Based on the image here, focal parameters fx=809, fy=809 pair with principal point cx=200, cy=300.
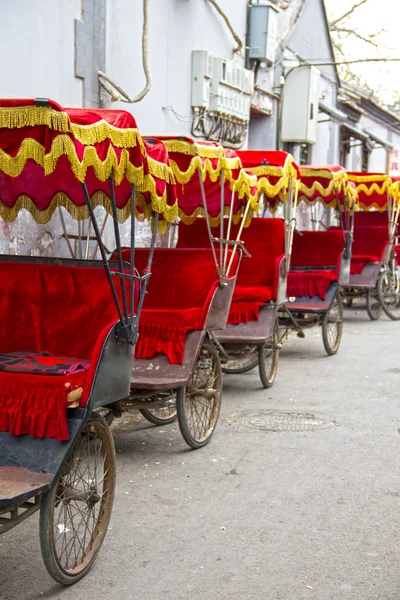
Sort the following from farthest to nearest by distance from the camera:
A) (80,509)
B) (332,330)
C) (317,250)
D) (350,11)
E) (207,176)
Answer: (350,11), (317,250), (332,330), (207,176), (80,509)

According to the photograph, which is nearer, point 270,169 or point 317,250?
point 270,169

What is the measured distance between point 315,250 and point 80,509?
8339 mm

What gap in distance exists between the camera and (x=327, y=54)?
19.8 meters

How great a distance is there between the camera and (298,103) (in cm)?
1683

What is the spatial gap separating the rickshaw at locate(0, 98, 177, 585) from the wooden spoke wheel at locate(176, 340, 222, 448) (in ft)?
3.58

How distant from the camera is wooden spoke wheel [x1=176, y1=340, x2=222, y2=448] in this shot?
605 cm

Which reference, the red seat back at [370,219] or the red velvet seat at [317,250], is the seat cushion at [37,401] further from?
the red seat back at [370,219]

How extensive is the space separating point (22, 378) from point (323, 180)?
7.22 meters

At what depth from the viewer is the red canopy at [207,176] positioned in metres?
6.23

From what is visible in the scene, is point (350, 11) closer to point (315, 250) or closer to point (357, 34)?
point (357, 34)

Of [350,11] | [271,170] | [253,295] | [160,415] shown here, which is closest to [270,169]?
[271,170]

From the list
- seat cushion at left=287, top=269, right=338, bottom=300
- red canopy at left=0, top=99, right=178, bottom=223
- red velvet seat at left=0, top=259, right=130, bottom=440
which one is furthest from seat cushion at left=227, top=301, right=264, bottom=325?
red velvet seat at left=0, top=259, right=130, bottom=440

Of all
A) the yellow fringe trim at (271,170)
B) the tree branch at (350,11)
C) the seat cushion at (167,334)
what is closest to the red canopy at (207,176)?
the yellow fringe trim at (271,170)

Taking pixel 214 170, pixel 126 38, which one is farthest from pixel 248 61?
pixel 214 170
